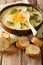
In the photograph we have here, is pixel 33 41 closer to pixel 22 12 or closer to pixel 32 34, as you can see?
pixel 32 34

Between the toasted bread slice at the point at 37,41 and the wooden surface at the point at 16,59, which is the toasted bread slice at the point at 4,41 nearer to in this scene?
the wooden surface at the point at 16,59

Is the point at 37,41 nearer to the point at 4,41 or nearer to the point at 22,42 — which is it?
the point at 22,42

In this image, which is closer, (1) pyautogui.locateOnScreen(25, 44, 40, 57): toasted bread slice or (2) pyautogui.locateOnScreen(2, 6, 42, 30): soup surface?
(1) pyautogui.locateOnScreen(25, 44, 40, 57): toasted bread slice

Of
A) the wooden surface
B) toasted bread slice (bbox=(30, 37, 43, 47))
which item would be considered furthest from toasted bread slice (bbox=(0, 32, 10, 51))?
toasted bread slice (bbox=(30, 37, 43, 47))

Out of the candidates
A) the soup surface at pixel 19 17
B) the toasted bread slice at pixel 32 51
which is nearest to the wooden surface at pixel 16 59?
the toasted bread slice at pixel 32 51

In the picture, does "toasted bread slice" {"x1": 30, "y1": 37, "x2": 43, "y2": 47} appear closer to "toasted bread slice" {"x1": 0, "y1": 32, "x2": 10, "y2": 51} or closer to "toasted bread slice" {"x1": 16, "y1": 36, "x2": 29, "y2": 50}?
"toasted bread slice" {"x1": 16, "y1": 36, "x2": 29, "y2": 50}

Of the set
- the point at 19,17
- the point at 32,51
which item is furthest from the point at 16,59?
the point at 19,17

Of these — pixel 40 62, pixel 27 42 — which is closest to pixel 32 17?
pixel 27 42
